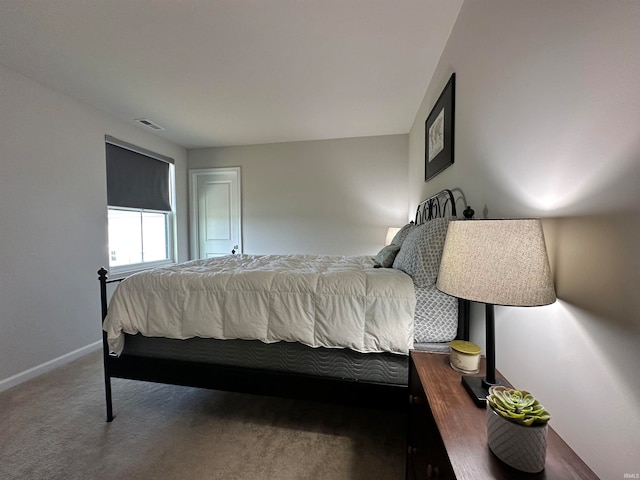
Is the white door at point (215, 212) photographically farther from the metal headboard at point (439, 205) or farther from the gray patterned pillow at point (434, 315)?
the gray patterned pillow at point (434, 315)

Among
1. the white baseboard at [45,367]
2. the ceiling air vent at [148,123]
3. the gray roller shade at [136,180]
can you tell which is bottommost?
the white baseboard at [45,367]

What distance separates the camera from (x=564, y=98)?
2.53ft

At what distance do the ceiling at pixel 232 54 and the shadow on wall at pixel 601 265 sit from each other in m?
1.59

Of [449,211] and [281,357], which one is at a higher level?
[449,211]

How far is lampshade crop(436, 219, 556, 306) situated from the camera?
663 millimetres

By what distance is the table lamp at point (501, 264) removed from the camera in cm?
66

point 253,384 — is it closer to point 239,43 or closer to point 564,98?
point 564,98

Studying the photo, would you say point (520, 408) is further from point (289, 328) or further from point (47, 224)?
point (47, 224)

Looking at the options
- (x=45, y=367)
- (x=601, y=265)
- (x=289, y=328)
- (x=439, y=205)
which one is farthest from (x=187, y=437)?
(x=439, y=205)

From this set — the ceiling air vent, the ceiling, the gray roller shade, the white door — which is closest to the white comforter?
the ceiling

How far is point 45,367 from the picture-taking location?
232cm

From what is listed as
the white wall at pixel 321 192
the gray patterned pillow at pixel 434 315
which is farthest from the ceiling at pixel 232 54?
the gray patterned pillow at pixel 434 315

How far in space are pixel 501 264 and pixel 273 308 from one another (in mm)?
1078

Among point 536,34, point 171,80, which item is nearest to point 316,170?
point 171,80
